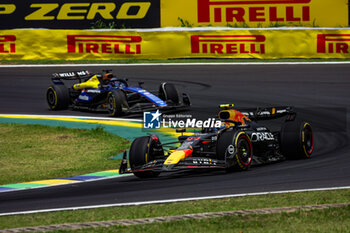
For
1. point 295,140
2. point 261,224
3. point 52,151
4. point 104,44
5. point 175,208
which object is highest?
point 104,44

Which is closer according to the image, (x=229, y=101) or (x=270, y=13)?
(x=229, y=101)


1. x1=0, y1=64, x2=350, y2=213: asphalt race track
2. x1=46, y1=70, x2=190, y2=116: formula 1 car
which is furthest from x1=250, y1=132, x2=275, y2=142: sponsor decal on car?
x1=46, y1=70, x2=190, y2=116: formula 1 car

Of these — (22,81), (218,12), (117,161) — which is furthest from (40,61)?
(117,161)

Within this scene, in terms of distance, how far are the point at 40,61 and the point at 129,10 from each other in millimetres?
4971

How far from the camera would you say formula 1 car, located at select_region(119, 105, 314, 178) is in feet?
37.9

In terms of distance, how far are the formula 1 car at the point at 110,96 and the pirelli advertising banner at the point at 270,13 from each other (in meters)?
10.8

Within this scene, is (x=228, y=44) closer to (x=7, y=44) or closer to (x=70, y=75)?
(x=70, y=75)

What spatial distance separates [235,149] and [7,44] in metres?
19.5

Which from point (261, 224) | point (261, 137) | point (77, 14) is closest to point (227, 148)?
point (261, 137)

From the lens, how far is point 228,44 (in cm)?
2827

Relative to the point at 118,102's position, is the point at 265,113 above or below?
above

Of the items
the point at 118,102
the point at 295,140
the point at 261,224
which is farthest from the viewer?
the point at 118,102

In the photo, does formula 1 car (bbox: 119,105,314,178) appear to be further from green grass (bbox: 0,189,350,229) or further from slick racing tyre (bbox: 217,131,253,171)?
green grass (bbox: 0,189,350,229)

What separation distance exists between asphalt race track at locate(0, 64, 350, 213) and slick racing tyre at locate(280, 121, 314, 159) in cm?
23
